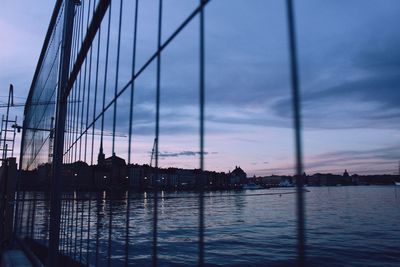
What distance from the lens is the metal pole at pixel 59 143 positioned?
4.80 meters

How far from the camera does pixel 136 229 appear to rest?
29.2m

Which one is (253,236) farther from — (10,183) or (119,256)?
(10,183)

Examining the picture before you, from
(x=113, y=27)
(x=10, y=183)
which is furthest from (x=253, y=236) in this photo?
(x=113, y=27)

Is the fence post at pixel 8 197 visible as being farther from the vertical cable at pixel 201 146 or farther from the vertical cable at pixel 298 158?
the vertical cable at pixel 298 158

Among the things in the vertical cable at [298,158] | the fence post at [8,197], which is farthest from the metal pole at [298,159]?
the fence post at [8,197]

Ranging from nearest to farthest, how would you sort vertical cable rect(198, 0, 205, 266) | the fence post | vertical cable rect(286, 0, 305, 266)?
vertical cable rect(286, 0, 305, 266)
vertical cable rect(198, 0, 205, 266)
the fence post

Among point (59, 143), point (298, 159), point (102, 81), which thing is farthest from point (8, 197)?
point (298, 159)

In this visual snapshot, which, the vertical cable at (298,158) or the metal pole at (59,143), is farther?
the metal pole at (59,143)

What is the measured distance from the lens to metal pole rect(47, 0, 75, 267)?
4.80 m

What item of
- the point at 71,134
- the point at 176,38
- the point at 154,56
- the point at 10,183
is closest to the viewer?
the point at 176,38

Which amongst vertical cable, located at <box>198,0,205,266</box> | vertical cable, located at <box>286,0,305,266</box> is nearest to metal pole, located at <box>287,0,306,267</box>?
vertical cable, located at <box>286,0,305,266</box>

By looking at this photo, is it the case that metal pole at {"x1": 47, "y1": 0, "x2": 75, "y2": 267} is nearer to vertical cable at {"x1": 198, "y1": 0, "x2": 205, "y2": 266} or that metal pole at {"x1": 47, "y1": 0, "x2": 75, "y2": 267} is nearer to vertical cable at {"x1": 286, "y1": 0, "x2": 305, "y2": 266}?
vertical cable at {"x1": 198, "y1": 0, "x2": 205, "y2": 266}

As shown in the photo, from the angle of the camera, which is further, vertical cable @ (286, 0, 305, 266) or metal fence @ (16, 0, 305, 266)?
metal fence @ (16, 0, 305, 266)

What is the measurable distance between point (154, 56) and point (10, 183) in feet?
19.4
